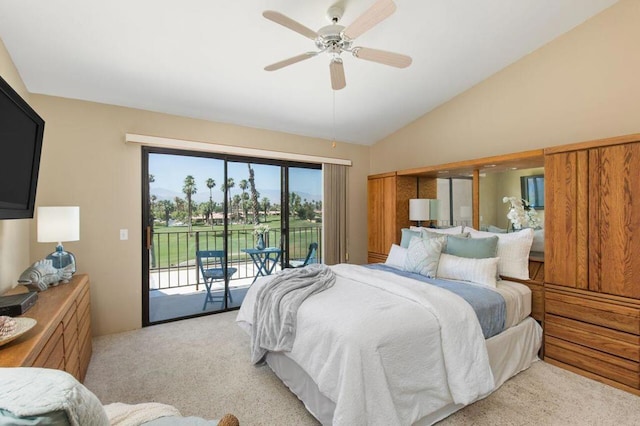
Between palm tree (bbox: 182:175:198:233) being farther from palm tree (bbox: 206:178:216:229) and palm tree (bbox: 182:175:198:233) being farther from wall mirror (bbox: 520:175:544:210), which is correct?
wall mirror (bbox: 520:175:544:210)

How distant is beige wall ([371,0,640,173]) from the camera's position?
A: 2672 millimetres

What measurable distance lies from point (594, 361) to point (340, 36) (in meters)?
3.16

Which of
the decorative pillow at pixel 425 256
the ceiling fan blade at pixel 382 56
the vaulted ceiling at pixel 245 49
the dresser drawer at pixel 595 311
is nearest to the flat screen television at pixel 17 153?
the vaulted ceiling at pixel 245 49

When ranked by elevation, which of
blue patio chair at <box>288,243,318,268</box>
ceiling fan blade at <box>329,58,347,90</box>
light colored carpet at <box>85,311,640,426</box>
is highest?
ceiling fan blade at <box>329,58,347,90</box>

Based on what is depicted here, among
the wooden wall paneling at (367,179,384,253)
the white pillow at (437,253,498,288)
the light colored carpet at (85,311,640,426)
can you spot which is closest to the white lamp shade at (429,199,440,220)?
the wooden wall paneling at (367,179,384,253)

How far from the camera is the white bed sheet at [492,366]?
190cm

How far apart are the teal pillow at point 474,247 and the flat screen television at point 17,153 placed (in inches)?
136

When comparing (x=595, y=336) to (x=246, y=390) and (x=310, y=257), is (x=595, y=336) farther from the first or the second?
(x=310, y=257)

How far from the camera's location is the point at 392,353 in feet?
5.62

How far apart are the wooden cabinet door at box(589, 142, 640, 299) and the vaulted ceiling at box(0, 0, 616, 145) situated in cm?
142

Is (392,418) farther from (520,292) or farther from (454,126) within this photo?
(454,126)

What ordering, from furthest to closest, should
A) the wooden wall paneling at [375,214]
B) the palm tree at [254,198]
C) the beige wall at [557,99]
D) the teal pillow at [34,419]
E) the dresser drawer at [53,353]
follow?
the wooden wall paneling at [375,214]
the palm tree at [254,198]
the beige wall at [557,99]
the dresser drawer at [53,353]
the teal pillow at [34,419]

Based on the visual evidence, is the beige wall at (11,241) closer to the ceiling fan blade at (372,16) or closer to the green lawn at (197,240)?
the green lawn at (197,240)

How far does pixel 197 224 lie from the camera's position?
3.88 metres
